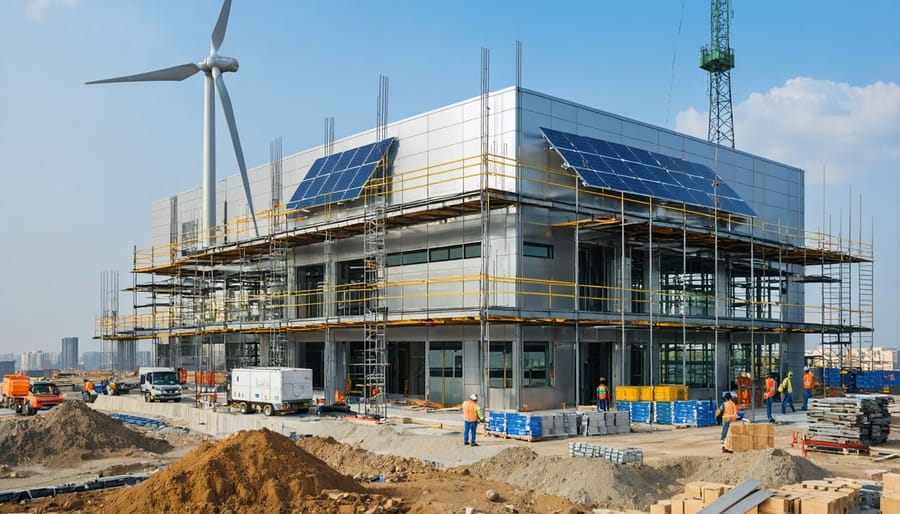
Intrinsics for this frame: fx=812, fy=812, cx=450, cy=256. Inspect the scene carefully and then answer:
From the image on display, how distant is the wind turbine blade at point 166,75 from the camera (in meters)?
40.2

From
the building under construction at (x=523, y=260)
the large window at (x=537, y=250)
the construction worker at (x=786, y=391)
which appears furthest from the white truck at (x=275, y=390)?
the construction worker at (x=786, y=391)

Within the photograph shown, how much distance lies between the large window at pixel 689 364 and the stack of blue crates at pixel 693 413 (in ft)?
26.2

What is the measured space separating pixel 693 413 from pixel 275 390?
14.2 metres

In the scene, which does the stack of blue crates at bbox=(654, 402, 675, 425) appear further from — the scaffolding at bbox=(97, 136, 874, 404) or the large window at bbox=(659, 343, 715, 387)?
the large window at bbox=(659, 343, 715, 387)

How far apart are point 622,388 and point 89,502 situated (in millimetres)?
17517

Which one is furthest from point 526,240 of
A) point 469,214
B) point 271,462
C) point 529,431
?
point 271,462

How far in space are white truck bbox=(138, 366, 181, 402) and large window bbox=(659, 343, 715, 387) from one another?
840 inches

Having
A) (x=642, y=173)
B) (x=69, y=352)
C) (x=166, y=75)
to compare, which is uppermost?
Answer: (x=166, y=75)

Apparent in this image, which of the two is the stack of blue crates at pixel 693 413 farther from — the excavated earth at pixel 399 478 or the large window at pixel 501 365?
the large window at pixel 501 365

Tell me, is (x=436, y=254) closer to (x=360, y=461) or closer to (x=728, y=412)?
(x=360, y=461)

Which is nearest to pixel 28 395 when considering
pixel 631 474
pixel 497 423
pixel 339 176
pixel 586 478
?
pixel 339 176

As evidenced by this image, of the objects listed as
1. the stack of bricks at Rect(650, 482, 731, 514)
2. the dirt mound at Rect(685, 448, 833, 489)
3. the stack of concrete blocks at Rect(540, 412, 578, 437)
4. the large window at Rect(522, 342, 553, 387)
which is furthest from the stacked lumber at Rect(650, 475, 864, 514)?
the large window at Rect(522, 342, 553, 387)

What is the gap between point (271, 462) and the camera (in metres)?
14.7

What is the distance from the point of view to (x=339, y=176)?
34531mm
